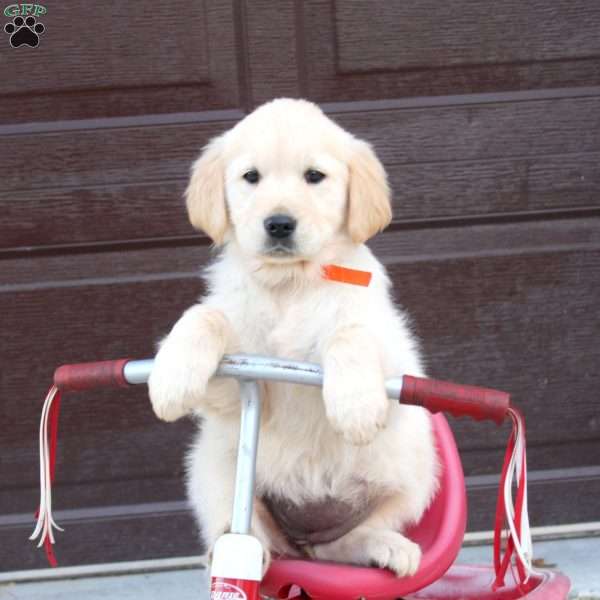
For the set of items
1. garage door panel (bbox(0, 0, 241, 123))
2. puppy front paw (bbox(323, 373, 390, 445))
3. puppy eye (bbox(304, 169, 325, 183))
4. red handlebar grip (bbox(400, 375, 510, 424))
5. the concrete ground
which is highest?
garage door panel (bbox(0, 0, 241, 123))

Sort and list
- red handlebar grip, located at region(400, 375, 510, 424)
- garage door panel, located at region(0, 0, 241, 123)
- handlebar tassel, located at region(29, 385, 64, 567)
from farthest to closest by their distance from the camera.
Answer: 1. garage door panel, located at region(0, 0, 241, 123)
2. handlebar tassel, located at region(29, 385, 64, 567)
3. red handlebar grip, located at region(400, 375, 510, 424)

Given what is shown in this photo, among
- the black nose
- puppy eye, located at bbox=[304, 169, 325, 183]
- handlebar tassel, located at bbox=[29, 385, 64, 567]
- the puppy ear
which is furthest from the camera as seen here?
the puppy ear

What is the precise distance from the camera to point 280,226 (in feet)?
6.25

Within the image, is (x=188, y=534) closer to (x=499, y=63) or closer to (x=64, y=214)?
(x=64, y=214)

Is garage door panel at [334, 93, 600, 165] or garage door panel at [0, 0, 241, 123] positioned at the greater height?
garage door panel at [0, 0, 241, 123]

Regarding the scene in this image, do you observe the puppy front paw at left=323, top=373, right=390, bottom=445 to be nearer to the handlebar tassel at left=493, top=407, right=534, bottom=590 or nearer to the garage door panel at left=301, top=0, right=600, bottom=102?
the handlebar tassel at left=493, top=407, right=534, bottom=590

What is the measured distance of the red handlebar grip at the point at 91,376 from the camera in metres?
1.58

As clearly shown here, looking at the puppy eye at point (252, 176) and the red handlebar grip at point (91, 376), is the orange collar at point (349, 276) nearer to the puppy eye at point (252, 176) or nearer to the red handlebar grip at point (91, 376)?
the puppy eye at point (252, 176)

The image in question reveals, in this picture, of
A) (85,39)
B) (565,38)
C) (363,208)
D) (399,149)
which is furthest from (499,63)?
(363,208)

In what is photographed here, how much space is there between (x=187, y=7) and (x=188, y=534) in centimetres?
190

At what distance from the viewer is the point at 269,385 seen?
2037 millimetres

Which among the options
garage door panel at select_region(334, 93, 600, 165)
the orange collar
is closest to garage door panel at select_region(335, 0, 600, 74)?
garage door panel at select_region(334, 93, 600, 165)

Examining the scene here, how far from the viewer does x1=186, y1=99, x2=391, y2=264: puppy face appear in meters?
1.94

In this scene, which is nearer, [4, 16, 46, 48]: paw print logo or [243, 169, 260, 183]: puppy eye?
[243, 169, 260, 183]: puppy eye
